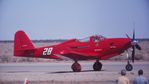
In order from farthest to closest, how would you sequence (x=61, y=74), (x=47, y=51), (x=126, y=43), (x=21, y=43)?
(x=21, y=43) < (x=47, y=51) < (x=126, y=43) < (x=61, y=74)

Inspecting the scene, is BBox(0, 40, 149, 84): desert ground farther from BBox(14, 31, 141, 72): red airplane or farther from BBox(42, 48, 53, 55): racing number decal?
BBox(42, 48, 53, 55): racing number decal

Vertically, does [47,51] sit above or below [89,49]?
below

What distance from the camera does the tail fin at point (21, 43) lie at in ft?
112

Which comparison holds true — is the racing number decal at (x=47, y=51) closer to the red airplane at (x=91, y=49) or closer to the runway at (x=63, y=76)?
the red airplane at (x=91, y=49)

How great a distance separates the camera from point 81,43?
3198 cm

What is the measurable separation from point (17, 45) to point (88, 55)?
245 inches

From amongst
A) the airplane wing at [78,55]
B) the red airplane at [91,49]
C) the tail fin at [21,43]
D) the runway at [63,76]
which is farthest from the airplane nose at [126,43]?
the tail fin at [21,43]

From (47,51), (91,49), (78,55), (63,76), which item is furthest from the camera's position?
(47,51)

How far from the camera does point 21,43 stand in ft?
113

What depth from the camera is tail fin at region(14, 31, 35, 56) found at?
3403 centimetres

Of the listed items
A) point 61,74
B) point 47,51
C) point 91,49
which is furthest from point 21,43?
point 61,74

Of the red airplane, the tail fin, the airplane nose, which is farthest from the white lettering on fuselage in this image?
the airplane nose

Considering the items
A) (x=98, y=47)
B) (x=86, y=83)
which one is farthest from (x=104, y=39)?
(x=86, y=83)

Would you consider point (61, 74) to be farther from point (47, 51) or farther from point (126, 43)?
point (126, 43)
